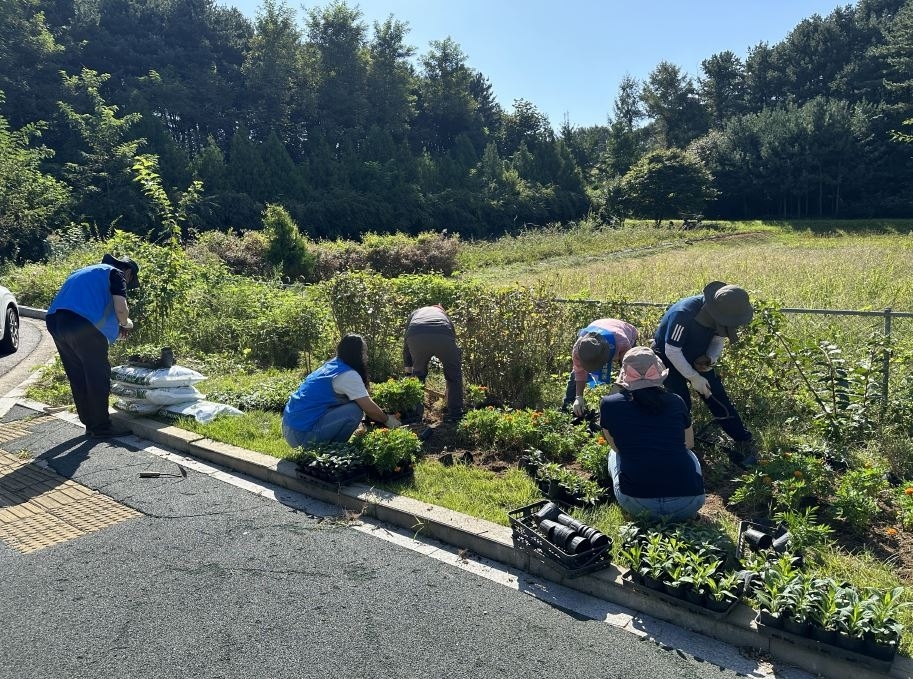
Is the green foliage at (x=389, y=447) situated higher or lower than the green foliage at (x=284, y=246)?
lower

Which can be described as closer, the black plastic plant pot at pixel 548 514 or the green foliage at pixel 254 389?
the black plastic plant pot at pixel 548 514

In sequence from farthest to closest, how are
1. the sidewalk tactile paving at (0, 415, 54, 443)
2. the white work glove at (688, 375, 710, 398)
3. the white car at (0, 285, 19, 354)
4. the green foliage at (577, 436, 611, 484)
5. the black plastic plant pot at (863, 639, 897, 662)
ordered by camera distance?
1. the white car at (0, 285, 19, 354)
2. the sidewalk tactile paving at (0, 415, 54, 443)
3. the white work glove at (688, 375, 710, 398)
4. the green foliage at (577, 436, 611, 484)
5. the black plastic plant pot at (863, 639, 897, 662)

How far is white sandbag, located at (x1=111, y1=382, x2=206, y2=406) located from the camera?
6785mm

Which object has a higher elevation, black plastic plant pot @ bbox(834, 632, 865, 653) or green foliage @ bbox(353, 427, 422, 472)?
green foliage @ bbox(353, 427, 422, 472)

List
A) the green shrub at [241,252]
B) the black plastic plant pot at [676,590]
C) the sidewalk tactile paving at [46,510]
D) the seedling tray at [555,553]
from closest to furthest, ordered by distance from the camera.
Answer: the black plastic plant pot at [676,590]
the seedling tray at [555,553]
the sidewalk tactile paving at [46,510]
the green shrub at [241,252]

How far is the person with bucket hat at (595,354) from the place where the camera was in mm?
5652

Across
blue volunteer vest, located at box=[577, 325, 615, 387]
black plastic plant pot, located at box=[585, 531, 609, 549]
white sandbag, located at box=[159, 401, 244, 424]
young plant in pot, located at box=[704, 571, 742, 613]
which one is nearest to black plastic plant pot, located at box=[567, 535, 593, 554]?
black plastic plant pot, located at box=[585, 531, 609, 549]

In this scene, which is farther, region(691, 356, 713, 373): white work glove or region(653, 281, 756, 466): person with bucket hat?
region(691, 356, 713, 373): white work glove

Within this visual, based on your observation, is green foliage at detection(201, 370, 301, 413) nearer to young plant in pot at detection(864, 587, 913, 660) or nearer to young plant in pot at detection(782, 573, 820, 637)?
young plant in pot at detection(782, 573, 820, 637)

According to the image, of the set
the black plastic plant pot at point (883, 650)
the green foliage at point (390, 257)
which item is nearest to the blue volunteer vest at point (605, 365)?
the black plastic plant pot at point (883, 650)

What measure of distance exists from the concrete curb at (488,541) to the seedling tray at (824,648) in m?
0.01

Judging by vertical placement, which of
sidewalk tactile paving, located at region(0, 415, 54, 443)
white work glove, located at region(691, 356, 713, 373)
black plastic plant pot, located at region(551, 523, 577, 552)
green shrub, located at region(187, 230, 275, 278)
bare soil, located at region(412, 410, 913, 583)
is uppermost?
green shrub, located at region(187, 230, 275, 278)

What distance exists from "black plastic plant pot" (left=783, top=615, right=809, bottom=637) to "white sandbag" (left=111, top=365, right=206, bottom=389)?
5947 mm

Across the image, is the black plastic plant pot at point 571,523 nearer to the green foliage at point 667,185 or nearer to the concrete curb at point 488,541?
the concrete curb at point 488,541
